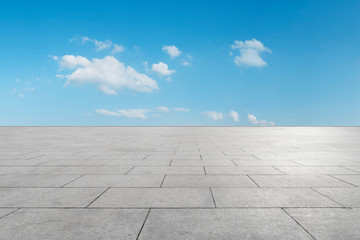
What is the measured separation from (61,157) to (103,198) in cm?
577

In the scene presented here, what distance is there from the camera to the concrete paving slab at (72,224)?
307cm

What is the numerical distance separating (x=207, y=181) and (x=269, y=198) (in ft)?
5.26

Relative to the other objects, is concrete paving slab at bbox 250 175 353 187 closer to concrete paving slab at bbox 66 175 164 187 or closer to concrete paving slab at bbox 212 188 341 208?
concrete paving slab at bbox 212 188 341 208

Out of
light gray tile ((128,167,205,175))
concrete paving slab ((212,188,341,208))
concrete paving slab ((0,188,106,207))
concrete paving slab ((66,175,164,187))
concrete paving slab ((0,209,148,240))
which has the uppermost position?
light gray tile ((128,167,205,175))

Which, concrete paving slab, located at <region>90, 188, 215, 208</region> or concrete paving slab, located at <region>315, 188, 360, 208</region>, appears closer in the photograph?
concrete paving slab, located at <region>90, 188, 215, 208</region>

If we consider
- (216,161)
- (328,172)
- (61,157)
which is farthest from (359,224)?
(61,157)

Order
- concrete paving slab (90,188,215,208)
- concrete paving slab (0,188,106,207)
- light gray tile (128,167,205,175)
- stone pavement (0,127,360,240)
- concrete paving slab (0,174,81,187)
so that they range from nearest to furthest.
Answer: stone pavement (0,127,360,240) → concrete paving slab (90,188,215,208) → concrete paving slab (0,188,106,207) → concrete paving slab (0,174,81,187) → light gray tile (128,167,205,175)

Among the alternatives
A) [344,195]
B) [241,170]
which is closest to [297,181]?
[344,195]

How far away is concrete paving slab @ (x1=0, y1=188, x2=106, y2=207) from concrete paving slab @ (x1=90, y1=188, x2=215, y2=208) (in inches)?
12.1

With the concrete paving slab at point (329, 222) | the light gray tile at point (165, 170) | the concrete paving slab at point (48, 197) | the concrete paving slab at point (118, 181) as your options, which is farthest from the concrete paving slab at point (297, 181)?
the concrete paving slab at point (48, 197)

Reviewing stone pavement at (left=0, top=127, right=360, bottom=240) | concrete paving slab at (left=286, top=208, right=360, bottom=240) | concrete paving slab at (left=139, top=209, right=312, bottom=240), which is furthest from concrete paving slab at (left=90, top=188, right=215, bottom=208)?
concrete paving slab at (left=286, top=208, right=360, bottom=240)

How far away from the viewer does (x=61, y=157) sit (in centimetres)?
919

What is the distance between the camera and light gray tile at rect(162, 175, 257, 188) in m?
5.30

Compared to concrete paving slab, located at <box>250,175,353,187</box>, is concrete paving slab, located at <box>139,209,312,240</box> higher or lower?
lower
